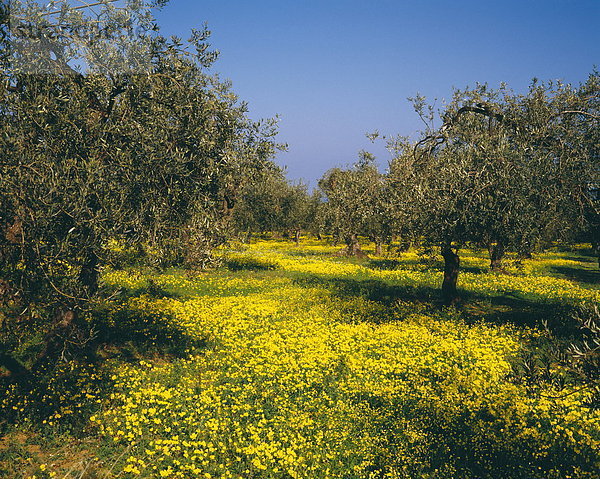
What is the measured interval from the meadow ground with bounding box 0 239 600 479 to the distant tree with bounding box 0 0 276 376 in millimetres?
1378

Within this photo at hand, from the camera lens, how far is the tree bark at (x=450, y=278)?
2111 centimetres

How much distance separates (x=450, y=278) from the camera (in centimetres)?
2153

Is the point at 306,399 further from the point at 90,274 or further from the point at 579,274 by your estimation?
the point at 579,274

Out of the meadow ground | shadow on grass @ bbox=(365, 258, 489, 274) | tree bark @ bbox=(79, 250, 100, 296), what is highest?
tree bark @ bbox=(79, 250, 100, 296)

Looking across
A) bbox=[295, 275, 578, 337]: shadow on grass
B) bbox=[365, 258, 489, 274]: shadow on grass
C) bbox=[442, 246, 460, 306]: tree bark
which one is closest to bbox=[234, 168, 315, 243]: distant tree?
bbox=[365, 258, 489, 274]: shadow on grass

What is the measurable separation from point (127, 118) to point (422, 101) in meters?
13.2

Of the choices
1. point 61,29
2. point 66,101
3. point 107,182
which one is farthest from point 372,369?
point 61,29

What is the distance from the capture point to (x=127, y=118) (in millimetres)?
10555

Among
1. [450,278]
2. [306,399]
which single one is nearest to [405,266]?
[450,278]

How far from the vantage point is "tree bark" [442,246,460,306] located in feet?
69.3

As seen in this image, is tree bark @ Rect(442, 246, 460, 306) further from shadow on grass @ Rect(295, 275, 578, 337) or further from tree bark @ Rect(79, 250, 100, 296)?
tree bark @ Rect(79, 250, 100, 296)

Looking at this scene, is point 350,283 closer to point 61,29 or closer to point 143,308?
Answer: point 143,308

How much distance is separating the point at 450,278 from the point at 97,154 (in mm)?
17616

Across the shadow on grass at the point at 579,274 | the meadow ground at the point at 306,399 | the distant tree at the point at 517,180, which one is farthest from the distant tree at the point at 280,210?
the distant tree at the point at 517,180
